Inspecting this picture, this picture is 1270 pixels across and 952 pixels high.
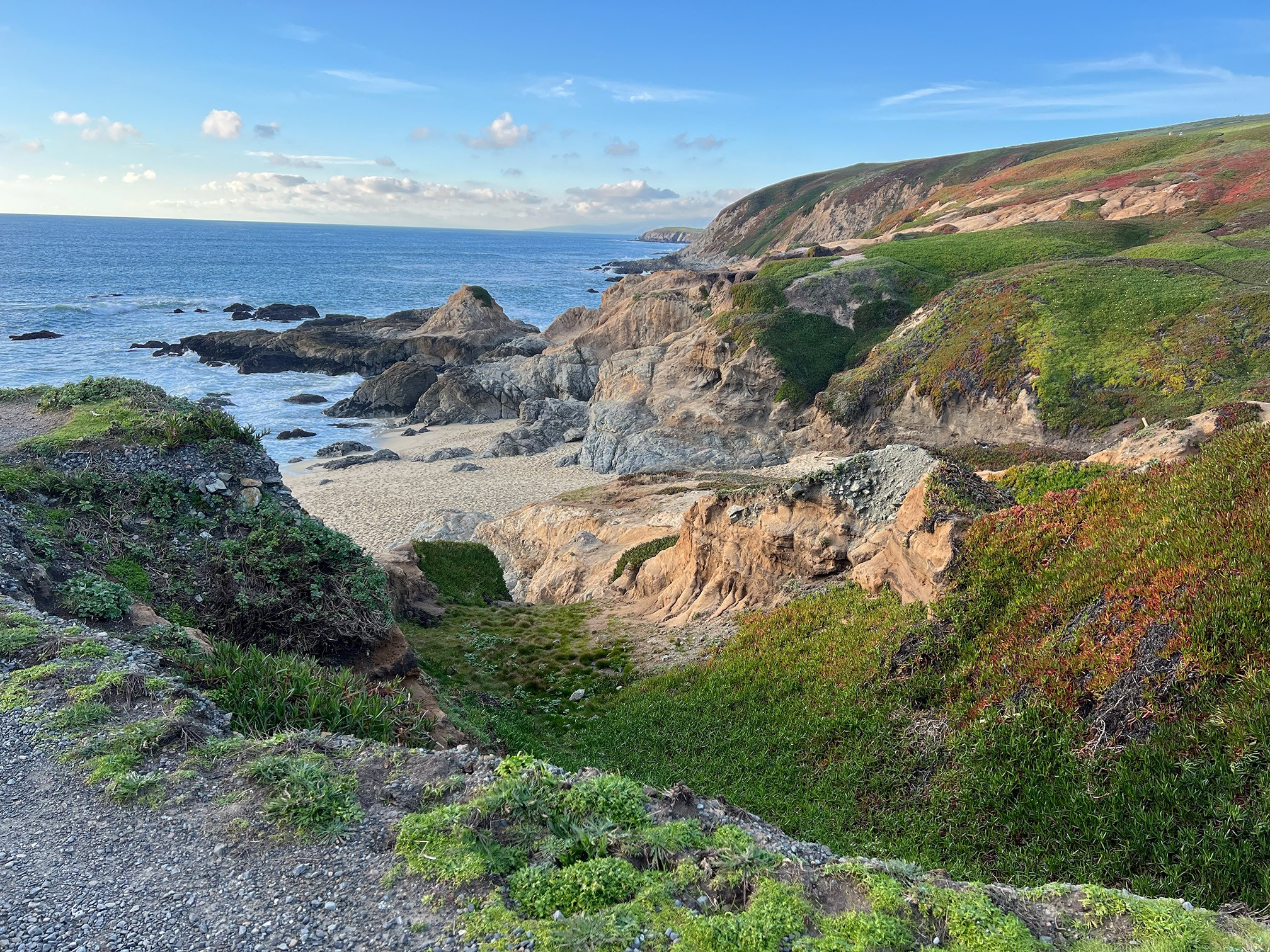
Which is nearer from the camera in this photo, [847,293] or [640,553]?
[640,553]

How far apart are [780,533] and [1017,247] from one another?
49.7 metres

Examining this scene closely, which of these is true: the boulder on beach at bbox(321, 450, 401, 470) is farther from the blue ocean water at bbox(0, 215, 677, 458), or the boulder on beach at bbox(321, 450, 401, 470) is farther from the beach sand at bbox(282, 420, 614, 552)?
the blue ocean water at bbox(0, 215, 677, 458)

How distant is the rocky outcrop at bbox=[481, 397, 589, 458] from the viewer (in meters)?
51.2

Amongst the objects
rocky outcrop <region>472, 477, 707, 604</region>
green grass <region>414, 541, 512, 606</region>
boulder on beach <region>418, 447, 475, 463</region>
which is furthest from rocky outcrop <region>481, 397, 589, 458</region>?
green grass <region>414, 541, 512, 606</region>

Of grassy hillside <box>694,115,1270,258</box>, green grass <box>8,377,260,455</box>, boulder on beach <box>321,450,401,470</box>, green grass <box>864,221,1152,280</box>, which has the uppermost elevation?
grassy hillside <box>694,115,1270,258</box>

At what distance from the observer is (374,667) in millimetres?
12555

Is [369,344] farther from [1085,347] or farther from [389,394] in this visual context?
Result: [1085,347]

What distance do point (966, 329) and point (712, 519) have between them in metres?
31.4

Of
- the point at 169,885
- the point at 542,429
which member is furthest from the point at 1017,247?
the point at 169,885

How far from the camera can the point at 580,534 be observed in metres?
27.5

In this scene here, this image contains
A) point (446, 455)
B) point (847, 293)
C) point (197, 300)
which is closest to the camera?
→ point (446, 455)

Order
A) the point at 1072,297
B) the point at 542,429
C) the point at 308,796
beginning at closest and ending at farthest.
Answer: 1. the point at 308,796
2. the point at 1072,297
3. the point at 542,429

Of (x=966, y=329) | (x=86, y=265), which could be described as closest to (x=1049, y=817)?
(x=966, y=329)

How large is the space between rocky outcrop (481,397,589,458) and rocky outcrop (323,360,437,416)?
38.6 ft
